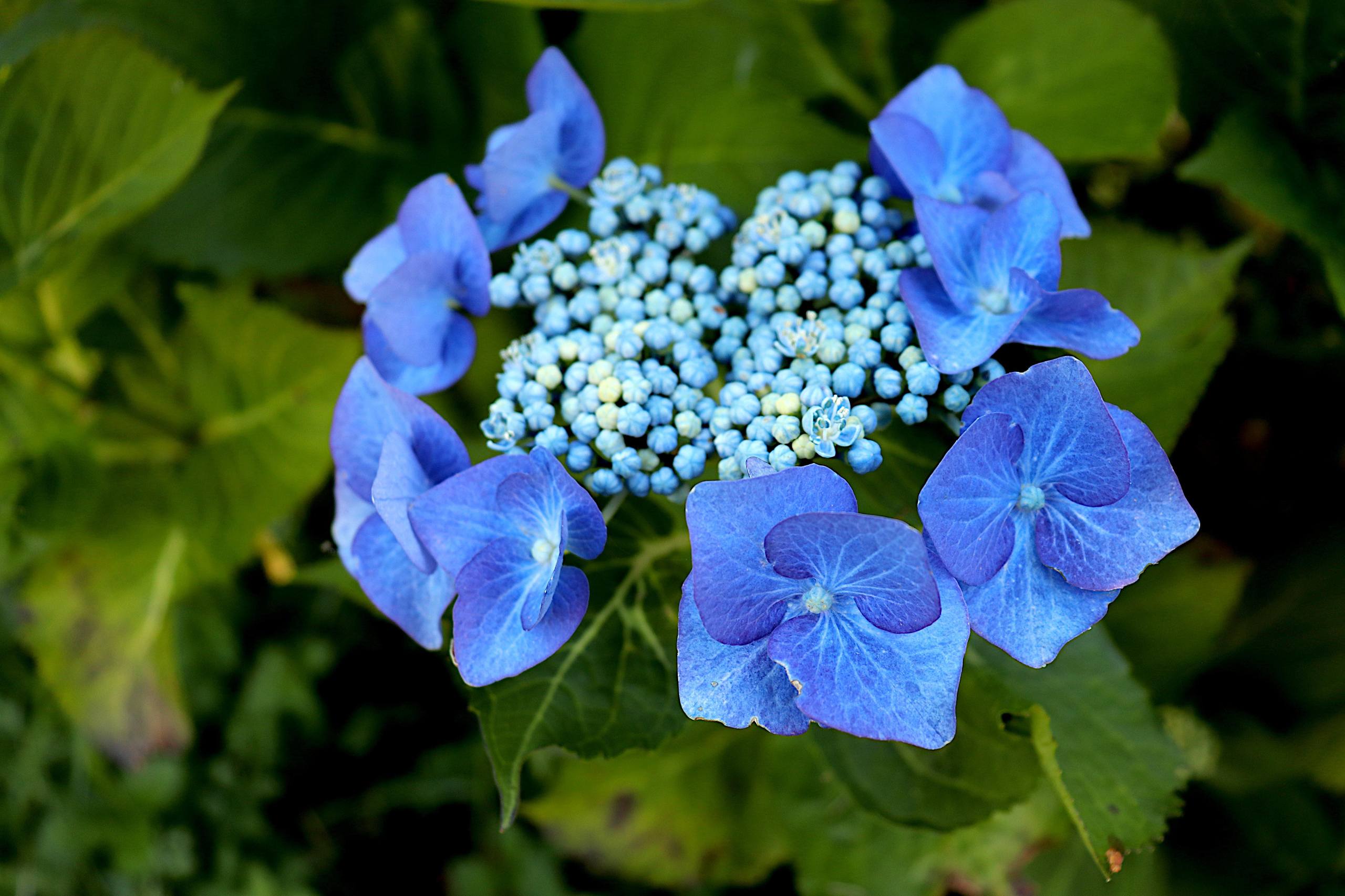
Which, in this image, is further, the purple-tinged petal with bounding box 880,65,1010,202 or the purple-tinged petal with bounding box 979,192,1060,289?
the purple-tinged petal with bounding box 880,65,1010,202

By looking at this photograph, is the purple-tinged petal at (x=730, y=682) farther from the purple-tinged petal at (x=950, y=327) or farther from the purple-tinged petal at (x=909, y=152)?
the purple-tinged petal at (x=909, y=152)

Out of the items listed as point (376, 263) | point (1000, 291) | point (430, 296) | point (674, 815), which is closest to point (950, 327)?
point (1000, 291)

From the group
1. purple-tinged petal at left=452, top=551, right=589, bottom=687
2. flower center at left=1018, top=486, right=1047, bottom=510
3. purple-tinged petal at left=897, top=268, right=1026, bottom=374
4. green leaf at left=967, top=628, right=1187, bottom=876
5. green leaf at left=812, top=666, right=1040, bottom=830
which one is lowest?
green leaf at left=812, top=666, right=1040, bottom=830

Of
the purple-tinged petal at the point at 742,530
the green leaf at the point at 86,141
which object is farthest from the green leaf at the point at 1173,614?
the green leaf at the point at 86,141

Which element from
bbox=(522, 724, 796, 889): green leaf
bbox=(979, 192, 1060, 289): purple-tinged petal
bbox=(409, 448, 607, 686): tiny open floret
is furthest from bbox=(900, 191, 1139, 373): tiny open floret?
bbox=(522, 724, 796, 889): green leaf

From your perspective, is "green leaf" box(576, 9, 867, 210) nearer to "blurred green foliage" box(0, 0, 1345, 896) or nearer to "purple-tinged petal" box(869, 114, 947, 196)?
"blurred green foliage" box(0, 0, 1345, 896)

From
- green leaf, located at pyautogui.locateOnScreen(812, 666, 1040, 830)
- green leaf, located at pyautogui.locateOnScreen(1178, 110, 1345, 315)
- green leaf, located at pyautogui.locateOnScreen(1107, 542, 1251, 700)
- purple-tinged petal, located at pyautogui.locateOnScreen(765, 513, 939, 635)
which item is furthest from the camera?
green leaf, located at pyautogui.locateOnScreen(1107, 542, 1251, 700)
